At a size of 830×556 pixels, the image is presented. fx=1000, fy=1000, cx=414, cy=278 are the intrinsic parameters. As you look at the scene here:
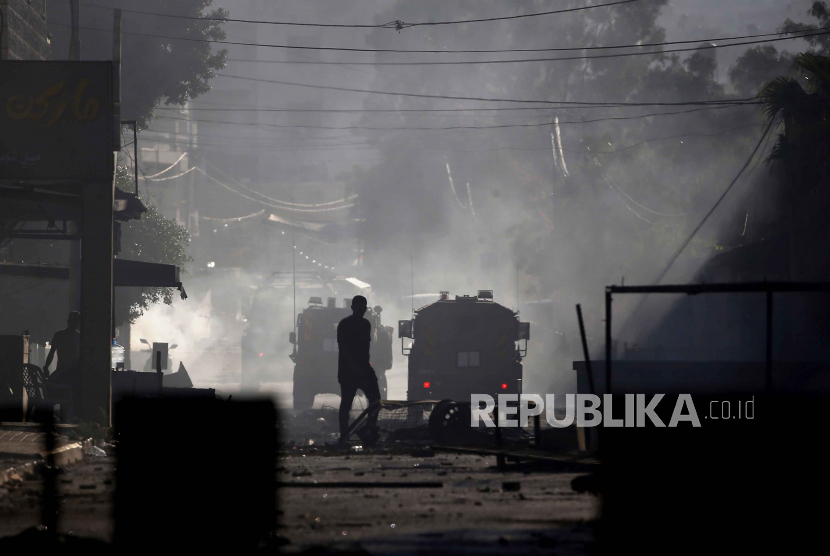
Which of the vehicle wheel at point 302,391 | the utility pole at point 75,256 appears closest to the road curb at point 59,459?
the utility pole at point 75,256

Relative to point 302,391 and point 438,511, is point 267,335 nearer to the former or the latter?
point 302,391

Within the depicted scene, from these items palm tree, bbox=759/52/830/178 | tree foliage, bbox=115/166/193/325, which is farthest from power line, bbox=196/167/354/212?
palm tree, bbox=759/52/830/178

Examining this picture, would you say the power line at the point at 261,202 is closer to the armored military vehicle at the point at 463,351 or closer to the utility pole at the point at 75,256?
the utility pole at the point at 75,256

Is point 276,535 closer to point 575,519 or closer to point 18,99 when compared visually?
point 575,519

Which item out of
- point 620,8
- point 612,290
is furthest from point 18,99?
point 620,8

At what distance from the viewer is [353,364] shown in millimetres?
12742

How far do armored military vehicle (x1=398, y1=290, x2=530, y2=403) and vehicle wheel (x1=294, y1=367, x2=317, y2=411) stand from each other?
3701 millimetres

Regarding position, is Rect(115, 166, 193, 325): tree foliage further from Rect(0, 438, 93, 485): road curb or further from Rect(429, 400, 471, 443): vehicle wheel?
Rect(0, 438, 93, 485): road curb

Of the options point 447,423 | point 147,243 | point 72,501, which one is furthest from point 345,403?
point 147,243

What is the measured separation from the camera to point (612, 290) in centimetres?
748

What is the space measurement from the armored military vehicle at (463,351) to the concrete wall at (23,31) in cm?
957

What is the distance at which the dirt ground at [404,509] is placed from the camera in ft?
17.8

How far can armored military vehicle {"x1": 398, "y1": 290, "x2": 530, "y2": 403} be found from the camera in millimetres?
19344

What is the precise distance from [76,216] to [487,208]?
182 feet
